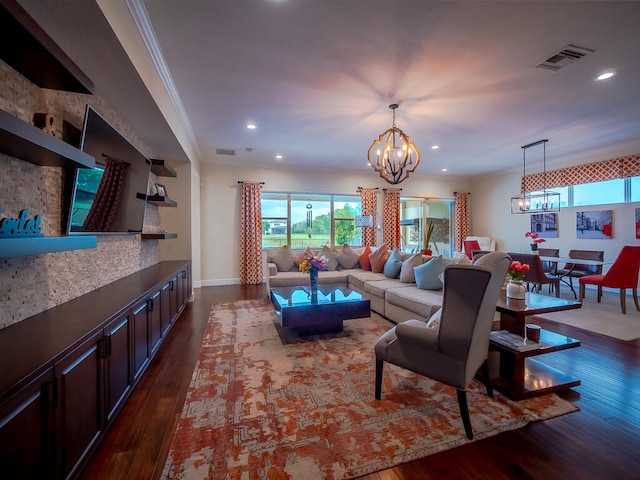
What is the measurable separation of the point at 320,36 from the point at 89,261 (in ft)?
9.19

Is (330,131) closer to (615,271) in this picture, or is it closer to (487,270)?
(487,270)

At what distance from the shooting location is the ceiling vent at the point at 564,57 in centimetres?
249

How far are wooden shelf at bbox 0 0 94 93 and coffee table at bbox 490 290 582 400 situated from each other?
10.7 ft

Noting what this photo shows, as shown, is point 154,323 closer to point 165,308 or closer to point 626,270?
point 165,308

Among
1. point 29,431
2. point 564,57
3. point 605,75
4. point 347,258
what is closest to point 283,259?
point 347,258

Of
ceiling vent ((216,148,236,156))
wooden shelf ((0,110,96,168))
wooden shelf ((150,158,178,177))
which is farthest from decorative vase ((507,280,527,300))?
ceiling vent ((216,148,236,156))

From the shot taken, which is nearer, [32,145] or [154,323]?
[32,145]

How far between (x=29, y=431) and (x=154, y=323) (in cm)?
166

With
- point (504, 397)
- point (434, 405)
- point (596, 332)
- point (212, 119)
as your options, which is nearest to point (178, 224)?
point (212, 119)

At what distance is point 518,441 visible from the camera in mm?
1623

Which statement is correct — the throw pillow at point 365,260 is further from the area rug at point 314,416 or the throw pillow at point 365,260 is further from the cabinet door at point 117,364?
the cabinet door at point 117,364

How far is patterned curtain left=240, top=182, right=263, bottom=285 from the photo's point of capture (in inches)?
254

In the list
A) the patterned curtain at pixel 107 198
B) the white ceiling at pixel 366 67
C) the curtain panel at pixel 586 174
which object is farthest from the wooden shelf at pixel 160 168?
the curtain panel at pixel 586 174

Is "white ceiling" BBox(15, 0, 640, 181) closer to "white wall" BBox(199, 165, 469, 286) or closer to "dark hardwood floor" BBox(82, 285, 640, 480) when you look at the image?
"white wall" BBox(199, 165, 469, 286)
